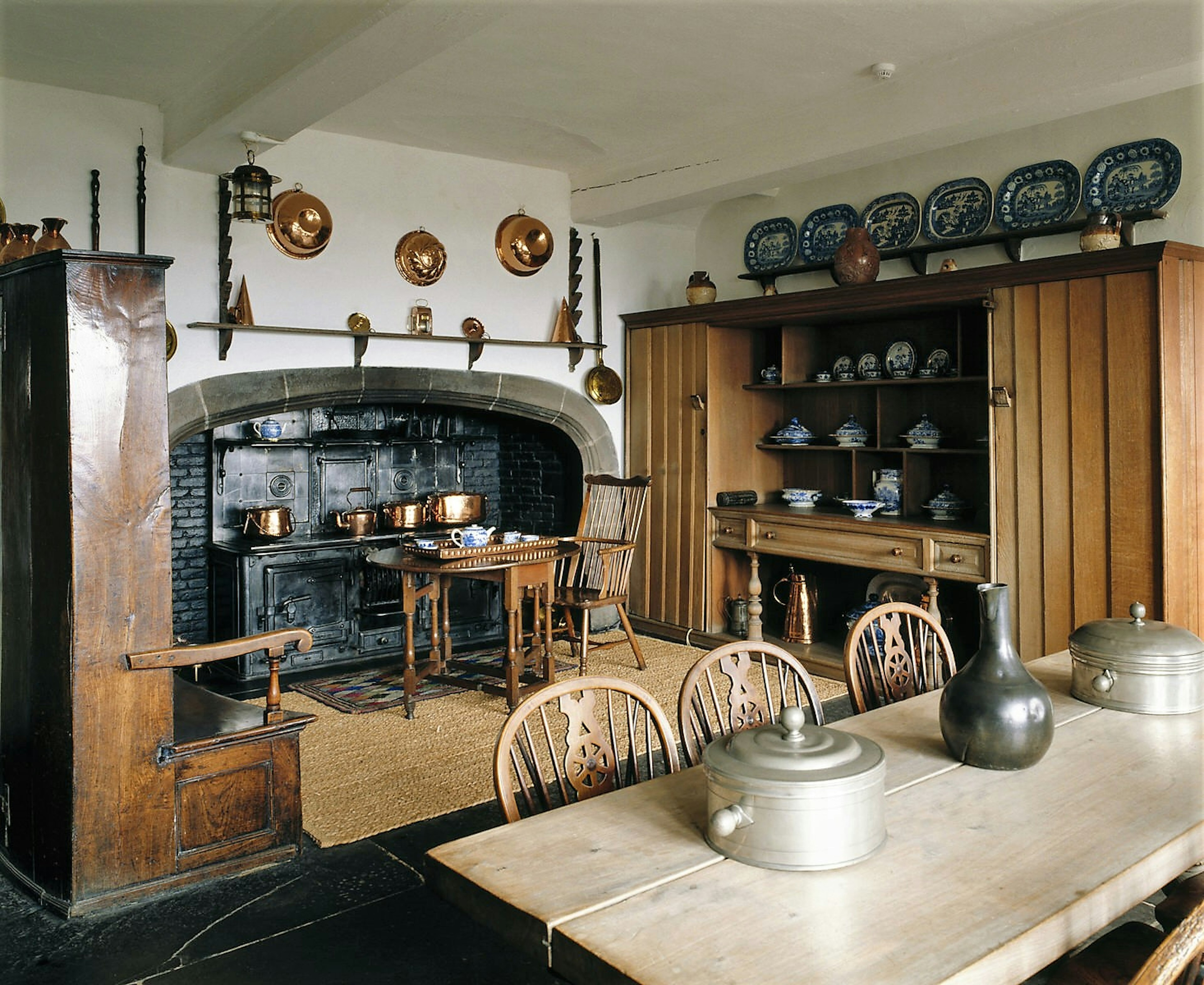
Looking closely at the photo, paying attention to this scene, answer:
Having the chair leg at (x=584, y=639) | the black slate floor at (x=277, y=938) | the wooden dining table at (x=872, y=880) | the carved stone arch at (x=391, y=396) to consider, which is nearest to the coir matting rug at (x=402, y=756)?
the chair leg at (x=584, y=639)

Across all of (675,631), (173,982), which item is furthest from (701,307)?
(173,982)

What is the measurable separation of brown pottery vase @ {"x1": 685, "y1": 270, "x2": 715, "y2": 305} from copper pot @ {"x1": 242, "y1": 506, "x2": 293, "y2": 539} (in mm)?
2745

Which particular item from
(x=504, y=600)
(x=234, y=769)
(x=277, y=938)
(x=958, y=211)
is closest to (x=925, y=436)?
(x=958, y=211)

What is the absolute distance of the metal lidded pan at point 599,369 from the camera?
6.28 metres

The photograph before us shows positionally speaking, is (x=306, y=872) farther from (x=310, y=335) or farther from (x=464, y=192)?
(x=464, y=192)

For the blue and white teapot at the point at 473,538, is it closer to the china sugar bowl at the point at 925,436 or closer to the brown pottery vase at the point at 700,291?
the brown pottery vase at the point at 700,291

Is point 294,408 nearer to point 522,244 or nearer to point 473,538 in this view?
point 473,538

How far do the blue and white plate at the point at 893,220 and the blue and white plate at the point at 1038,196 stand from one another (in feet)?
1.63

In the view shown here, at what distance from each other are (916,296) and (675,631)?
8.24 ft

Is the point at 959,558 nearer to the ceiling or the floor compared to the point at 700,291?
nearer to the floor

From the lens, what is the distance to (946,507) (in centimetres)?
504

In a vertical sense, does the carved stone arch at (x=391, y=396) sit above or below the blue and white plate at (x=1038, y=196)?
below

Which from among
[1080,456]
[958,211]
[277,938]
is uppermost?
[958,211]

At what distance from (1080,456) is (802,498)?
5.94 feet
